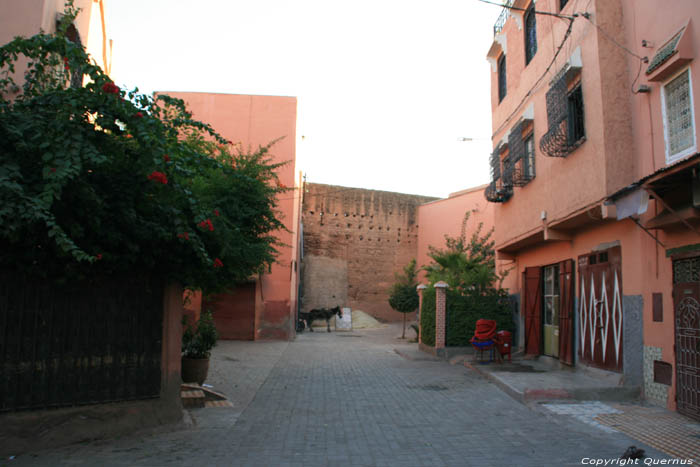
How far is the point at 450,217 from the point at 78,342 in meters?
26.9

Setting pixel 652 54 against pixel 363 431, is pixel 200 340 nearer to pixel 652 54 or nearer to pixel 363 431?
pixel 363 431

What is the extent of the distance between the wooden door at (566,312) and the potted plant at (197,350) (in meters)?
6.86

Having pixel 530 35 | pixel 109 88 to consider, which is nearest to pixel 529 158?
pixel 530 35

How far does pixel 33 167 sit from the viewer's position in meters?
5.38

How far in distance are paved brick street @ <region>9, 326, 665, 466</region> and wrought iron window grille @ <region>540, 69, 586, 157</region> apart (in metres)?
4.52

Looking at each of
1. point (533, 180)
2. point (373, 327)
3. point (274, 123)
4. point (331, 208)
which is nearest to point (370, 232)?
point (331, 208)

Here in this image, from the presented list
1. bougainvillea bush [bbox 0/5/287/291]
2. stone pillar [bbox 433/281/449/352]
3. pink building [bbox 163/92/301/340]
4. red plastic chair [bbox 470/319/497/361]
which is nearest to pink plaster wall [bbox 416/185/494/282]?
pink building [bbox 163/92/301/340]

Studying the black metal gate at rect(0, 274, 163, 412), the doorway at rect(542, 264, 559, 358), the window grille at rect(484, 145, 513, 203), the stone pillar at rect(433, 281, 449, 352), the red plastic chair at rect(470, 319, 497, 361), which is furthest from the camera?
the stone pillar at rect(433, 281, 449, 352)

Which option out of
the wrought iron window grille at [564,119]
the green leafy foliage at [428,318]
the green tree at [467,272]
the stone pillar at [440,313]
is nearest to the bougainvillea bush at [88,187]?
the wrought iron window grille at [564,119]

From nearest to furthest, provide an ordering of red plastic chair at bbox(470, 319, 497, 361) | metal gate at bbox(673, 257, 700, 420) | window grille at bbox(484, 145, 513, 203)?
metal gate at bbox(673, 257, 700, 420)
red plastic chair at bbox(470, 319, 497, 361)
window grille at bbox(484, 145, 513, 203)

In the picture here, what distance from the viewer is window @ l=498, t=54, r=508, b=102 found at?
14.6m

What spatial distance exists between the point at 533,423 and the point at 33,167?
653 centimetres

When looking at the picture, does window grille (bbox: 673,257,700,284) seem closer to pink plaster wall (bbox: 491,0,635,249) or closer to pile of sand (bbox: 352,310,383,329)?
pink plaster wall (bbox: 491,0,635,249)

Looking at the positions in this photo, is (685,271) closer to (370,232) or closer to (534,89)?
(534,89)
